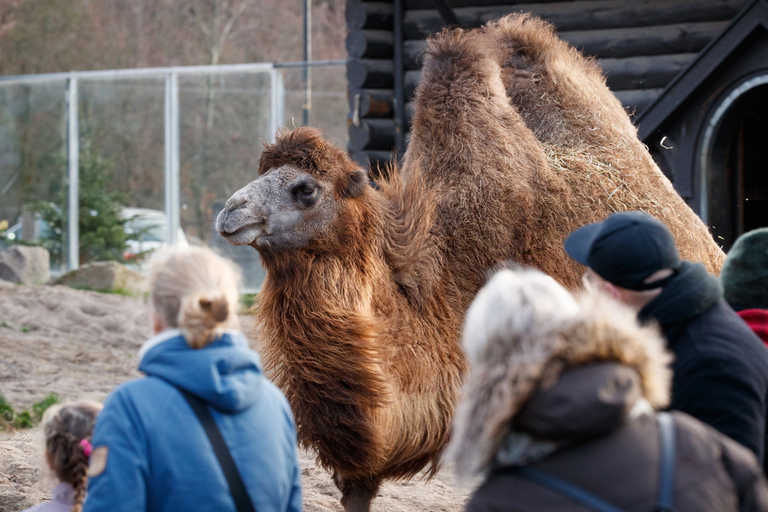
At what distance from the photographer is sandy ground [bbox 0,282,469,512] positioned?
5.24m

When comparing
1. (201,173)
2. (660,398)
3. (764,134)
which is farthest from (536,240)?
(201,173)

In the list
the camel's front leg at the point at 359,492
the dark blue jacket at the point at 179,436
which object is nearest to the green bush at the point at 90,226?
the camel's front leg at the point at 359,492

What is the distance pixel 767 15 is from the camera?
652 centimetres

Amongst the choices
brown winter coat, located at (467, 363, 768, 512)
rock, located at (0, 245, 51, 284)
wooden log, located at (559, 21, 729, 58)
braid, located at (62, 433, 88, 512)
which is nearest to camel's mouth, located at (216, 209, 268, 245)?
braid, located at (62, 433, 88, 512)

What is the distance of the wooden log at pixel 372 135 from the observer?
905cm

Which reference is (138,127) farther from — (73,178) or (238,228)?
(238,228)

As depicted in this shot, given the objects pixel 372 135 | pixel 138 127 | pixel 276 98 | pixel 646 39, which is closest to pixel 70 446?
pixel 372 135

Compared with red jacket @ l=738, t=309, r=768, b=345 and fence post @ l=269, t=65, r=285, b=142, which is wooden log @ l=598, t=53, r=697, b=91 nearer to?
red jacket @ l=738, t=309, r=768, b=345

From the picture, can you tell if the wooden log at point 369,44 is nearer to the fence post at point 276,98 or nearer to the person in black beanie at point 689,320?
the fence post at point 276,98

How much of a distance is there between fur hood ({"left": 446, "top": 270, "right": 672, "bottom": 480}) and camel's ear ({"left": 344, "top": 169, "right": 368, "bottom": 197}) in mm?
2564

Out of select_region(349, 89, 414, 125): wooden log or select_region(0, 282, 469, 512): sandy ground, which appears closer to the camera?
select_region(0, 282, 469, 512): sandy ground

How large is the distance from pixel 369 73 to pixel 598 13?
2.41 metres

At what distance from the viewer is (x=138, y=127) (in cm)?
1752

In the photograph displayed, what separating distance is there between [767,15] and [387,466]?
4692mm
